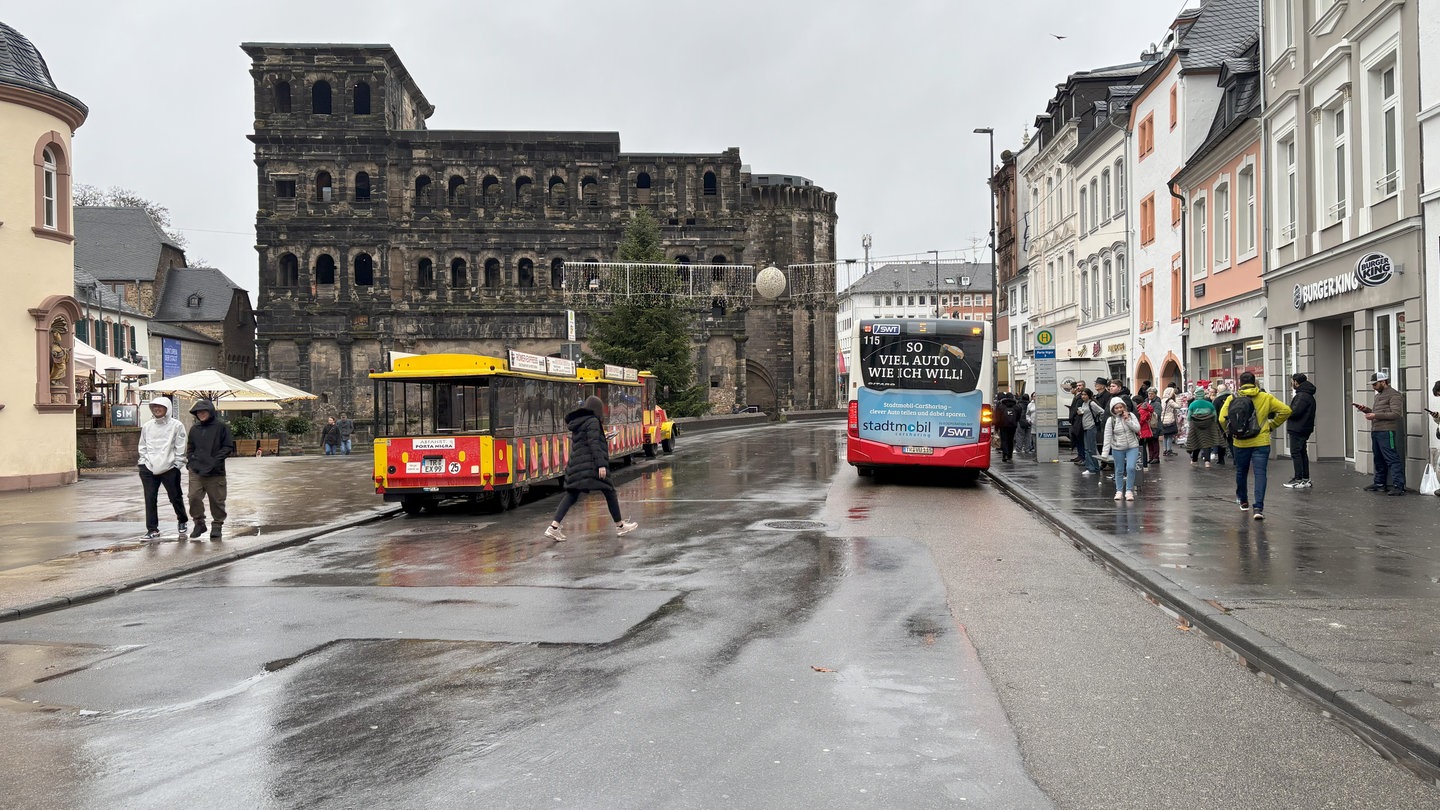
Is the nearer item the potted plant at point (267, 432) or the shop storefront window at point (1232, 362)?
the shop storefront window at point (1232, 362)

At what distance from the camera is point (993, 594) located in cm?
959

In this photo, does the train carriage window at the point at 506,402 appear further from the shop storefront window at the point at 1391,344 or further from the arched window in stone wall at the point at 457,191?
the arched window in stone wall at the point at 457,191

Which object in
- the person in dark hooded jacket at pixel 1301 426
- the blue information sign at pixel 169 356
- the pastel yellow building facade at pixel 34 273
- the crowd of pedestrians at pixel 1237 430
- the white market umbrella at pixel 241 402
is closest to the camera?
the crowd of pedestrians at pixel 1237 430

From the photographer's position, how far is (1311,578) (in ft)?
31.7

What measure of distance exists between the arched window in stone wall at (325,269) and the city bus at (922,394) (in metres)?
47.3

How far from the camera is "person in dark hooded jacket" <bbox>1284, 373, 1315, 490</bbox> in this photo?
17203mm

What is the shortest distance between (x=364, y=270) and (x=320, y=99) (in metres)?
9.26


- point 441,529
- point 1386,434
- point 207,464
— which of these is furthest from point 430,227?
point 1386,434

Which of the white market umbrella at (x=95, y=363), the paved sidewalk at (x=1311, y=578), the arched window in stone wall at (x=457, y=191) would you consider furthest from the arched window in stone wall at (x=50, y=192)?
the arched window in stone wall at (x=457, y=191)

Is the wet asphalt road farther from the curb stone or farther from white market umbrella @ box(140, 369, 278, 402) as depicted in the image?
white market umbrella @ box(140, 369, 278, 402)

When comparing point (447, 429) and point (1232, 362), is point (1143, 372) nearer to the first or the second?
point (1232, 362)

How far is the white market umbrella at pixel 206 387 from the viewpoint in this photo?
35.1 metres

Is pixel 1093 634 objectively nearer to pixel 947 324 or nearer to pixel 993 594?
pixel 993 594

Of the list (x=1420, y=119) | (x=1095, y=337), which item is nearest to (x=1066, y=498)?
(x=1420, y=119)
